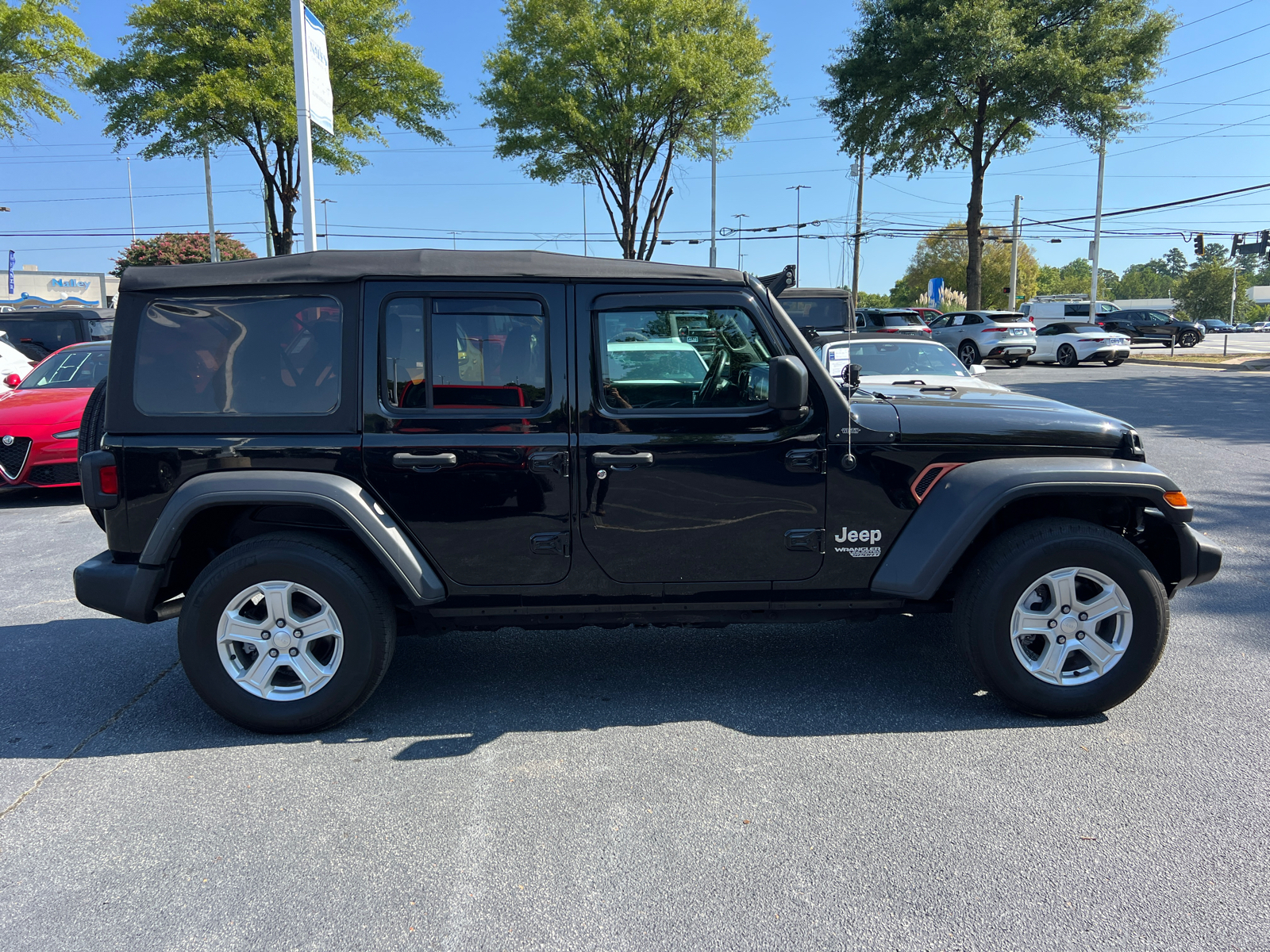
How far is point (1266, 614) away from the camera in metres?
4.70

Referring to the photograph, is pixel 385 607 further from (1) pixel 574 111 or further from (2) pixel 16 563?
(1) pixel 574 111

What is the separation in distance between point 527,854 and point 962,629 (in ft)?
6.47

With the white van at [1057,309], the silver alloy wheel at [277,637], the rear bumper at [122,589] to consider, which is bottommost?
the silver alloy wheel at [277,637]

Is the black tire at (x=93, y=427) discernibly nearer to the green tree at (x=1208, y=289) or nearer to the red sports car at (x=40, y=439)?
the red sports car at (x=40, y=439)

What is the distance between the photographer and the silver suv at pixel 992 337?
24.9 meters

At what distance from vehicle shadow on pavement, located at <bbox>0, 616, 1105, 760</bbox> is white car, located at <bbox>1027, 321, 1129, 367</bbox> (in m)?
23.5

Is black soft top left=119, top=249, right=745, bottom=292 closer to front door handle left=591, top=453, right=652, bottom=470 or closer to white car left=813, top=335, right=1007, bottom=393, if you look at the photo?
front door handle left=591, top=453, right=652, bottom=470

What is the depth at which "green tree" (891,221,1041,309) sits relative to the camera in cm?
6969

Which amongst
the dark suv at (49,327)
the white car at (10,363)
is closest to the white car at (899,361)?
the white car at (10,363)

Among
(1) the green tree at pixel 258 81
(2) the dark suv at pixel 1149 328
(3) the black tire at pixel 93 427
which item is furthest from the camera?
(2) the dark suv at pixel 1149 328

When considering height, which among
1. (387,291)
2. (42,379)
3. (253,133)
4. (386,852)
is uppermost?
(253,133)

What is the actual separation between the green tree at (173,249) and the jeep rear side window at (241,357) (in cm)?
5505

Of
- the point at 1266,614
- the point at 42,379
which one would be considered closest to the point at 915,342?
the point at 1266,614

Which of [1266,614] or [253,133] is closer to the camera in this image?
[1266,614]
